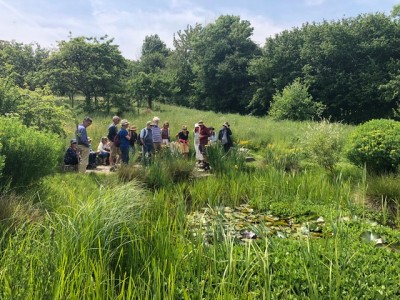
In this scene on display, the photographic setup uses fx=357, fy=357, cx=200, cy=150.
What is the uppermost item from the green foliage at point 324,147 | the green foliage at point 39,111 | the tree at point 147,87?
the tree at point 147,87

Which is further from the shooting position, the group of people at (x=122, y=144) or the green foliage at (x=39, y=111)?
the group of people at (x=122, y=144)

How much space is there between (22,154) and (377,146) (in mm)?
7249

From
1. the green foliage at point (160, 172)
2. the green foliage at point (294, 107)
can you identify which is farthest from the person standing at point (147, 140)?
the green foliage at point (294, 107)

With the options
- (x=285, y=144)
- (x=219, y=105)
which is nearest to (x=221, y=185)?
(x=285, y=144)

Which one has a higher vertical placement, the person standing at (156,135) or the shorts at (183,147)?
the person standing at (156,135)

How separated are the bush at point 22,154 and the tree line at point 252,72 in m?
13.6

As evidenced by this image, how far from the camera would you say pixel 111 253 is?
9.78 feet

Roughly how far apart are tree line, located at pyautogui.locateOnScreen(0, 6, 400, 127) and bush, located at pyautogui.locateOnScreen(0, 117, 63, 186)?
1364 cm

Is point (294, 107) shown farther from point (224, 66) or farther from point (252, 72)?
point (224, 66)

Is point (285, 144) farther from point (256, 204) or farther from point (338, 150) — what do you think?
point (256, 204)

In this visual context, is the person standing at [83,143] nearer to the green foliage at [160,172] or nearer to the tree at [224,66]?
the green foliage at [160,172]

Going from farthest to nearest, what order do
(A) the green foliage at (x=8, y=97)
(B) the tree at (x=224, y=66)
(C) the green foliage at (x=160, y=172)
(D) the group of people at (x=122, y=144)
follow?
(B) the tree at (x=224, y=66) < (D) the group of people at (x=122, y=144) < (A) the green foliage at (x=8, y=97) < (C) the green foliage at (x=160, y=172)

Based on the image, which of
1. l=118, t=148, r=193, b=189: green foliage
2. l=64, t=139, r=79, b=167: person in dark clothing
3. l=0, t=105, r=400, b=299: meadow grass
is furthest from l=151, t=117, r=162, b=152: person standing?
l=0, t=105, r=400, b=299: meadow grass

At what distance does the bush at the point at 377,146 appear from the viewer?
807 centimetres
